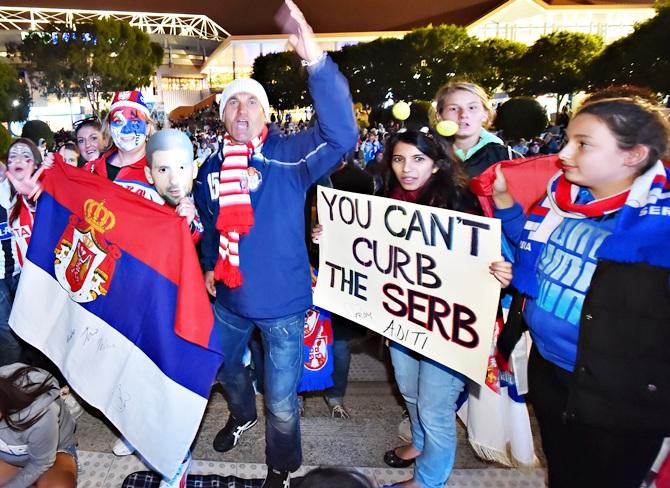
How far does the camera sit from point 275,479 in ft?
8.49

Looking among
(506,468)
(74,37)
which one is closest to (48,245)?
(506,468)

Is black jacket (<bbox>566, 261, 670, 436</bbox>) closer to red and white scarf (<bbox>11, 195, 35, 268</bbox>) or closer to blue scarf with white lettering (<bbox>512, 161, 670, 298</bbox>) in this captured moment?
blue scarf with white lettering (<bbox>512, 161, 670, 298</bbox>)

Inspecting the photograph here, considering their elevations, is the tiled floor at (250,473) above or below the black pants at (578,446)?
below

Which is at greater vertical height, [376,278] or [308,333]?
[376,278]

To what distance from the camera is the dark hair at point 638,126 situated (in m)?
1.56

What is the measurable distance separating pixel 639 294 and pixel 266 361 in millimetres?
1681

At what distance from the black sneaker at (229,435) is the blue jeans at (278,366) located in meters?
0.51

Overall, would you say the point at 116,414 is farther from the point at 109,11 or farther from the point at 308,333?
the point at 109,11

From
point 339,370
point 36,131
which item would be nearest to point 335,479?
point 339,370

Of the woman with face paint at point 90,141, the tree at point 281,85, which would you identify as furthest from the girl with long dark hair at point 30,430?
the tree at point 281,85

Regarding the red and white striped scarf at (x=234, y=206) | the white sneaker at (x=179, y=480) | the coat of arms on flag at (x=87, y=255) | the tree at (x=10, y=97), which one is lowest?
the white sneaker at (x=179, y=480)

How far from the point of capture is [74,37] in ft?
124

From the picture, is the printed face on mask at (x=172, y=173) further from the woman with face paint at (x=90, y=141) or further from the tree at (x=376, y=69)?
the tree at (x=376, y=69)

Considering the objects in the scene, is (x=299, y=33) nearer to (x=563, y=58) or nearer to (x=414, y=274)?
(x=414, y=274)
